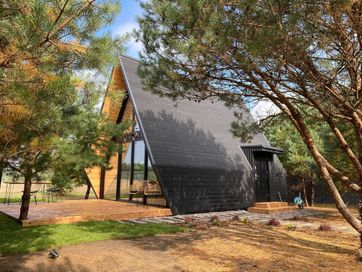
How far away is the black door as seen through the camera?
1297cm

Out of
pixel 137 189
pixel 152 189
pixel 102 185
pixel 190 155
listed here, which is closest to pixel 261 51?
pixel 190 155

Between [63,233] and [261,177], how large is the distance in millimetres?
9041

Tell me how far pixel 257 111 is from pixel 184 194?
3946mm

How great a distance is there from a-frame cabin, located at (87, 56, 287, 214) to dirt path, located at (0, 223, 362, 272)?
10.4 ft

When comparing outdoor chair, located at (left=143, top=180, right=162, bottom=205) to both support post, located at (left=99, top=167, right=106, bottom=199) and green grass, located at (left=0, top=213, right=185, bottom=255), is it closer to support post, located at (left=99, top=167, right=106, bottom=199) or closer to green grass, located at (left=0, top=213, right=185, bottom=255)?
green grass, located at (left=0, top=213, right=185, bottom=255)

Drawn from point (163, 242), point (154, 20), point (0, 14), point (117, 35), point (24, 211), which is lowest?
point (163, 242)

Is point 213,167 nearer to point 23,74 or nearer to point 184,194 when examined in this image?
point 184,194

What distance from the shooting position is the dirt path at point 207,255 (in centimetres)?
440

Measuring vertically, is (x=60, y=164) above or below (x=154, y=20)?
below

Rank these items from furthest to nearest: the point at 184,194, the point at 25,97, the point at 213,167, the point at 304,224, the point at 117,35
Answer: the point at 213,167
the point at 184,194
the point at 304,224
the point at 117,35
the point at 25,97

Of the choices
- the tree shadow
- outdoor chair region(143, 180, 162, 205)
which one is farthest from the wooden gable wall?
the tree shadow

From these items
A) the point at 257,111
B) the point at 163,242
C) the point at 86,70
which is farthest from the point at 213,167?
the point at 86,70

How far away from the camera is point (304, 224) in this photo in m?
8.70

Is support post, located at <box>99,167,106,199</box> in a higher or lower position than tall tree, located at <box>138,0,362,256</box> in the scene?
lower
